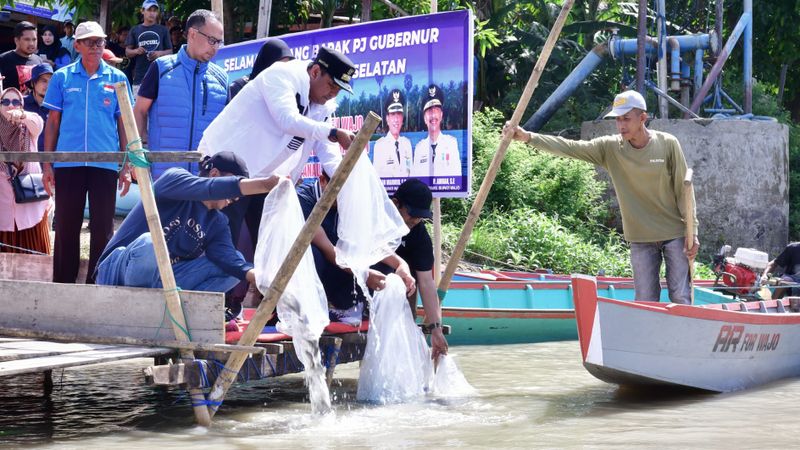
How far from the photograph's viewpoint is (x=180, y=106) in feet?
24.1

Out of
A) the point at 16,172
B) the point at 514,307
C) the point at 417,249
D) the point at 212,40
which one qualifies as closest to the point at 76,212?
the point at 16,172

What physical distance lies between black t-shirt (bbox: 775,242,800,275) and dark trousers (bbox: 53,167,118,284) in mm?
7256

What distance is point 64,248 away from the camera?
24.4 feet

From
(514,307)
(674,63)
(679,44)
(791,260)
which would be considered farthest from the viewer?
(679,44)

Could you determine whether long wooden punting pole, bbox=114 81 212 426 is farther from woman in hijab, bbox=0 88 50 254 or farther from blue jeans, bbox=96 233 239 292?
woman in hijab, bbox=0 88 50 254

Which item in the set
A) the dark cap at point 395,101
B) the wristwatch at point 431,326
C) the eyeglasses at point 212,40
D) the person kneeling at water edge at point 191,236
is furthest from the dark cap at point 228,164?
the dark cap at point 395,101

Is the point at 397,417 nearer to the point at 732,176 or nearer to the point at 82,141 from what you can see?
the point at 82,141

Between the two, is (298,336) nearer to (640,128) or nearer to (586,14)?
(640,128)

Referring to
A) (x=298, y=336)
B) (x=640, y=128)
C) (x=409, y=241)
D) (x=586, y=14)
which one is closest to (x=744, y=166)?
(x=586, y=14)

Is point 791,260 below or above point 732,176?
below

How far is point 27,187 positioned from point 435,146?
325cm

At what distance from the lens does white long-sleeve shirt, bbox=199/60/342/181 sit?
6527mm

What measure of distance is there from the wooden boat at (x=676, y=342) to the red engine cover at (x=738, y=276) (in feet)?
8.75

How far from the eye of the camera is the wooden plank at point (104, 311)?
18.0 feet
